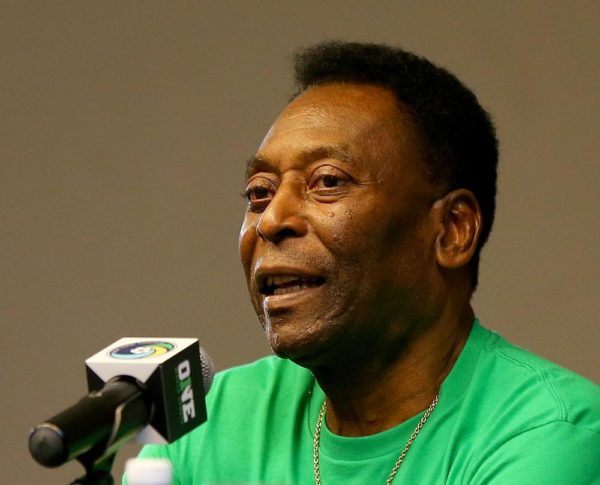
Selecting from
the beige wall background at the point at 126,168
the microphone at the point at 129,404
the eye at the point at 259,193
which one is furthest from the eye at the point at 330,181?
the beige wall background at the point at 126,168

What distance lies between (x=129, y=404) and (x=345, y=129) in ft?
3.10

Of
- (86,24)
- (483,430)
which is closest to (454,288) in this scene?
(483,430)

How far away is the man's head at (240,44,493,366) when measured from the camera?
97.3 inches

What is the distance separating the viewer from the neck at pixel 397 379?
259cm

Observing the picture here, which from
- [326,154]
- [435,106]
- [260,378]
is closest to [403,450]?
[260,378]

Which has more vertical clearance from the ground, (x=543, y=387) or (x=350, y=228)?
(x=350, y=228)

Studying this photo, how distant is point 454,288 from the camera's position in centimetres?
268

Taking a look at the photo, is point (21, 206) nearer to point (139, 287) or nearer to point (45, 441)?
point (139, 287)

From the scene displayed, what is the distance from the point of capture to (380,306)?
254cm

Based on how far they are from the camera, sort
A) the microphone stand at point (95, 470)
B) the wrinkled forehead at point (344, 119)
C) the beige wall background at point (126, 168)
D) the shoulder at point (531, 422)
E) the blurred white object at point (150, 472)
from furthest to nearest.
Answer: the beige wall background at point (126, 168) < the wrinkled forehead at point (344, 119) < the shoulder at point (531, 422) < the microphone stand at point (95, 470) < the blurred white object at point (150, 472)

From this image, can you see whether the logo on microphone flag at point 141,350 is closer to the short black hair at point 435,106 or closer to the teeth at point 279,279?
the teeth at point 279,279

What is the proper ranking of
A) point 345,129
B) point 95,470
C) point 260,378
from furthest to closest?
1. point 260,378
2. point 345,129
3. point 95,470

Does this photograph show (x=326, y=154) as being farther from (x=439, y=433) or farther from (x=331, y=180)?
(x=439, y=433)

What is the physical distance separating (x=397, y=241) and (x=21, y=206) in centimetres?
201
